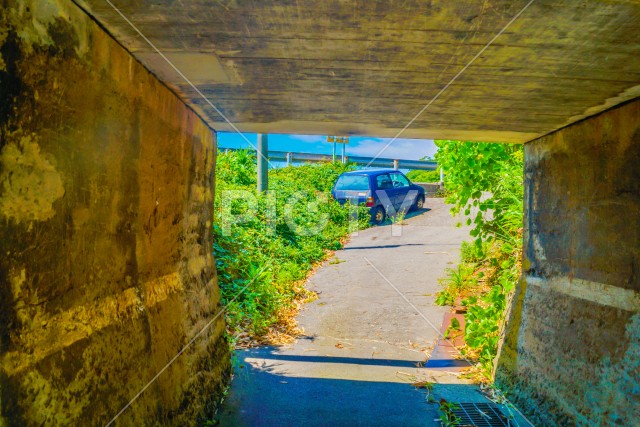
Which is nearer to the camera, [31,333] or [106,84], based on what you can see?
[31,333]

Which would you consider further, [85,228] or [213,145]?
[213,145]

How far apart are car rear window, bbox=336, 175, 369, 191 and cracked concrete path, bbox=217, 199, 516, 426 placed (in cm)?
489

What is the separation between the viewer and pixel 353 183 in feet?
54.7

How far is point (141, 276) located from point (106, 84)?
1.29m

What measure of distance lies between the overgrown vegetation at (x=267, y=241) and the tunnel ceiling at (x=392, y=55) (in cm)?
429

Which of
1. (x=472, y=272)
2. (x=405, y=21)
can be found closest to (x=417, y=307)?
(x=472, y=272)

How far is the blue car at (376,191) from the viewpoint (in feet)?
53.9

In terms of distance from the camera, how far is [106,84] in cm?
266

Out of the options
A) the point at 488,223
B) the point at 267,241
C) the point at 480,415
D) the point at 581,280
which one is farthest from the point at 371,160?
the point at 581,280

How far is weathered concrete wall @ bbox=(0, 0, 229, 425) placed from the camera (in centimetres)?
197

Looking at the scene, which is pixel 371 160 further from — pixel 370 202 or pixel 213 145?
pixel 213 145

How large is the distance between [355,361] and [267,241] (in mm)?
4813

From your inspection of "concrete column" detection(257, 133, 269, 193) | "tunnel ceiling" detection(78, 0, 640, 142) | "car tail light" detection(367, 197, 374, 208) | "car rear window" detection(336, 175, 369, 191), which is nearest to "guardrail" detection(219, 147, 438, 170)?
"car rear window" detection(336, 175, 369, 191)

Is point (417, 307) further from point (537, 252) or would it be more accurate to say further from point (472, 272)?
point (537, 252)
